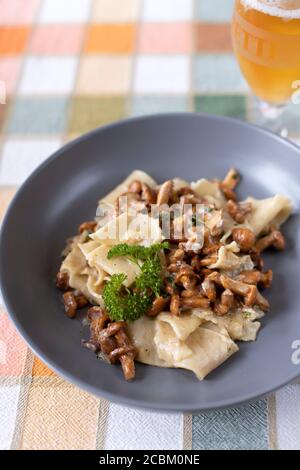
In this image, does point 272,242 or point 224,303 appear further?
point 272,242

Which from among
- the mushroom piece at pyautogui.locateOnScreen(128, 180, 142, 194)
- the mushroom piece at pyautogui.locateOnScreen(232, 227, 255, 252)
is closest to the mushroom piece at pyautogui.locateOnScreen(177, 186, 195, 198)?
the mushroom piece at pyautogui.locateOnScreen(128, 180, 142, 194)

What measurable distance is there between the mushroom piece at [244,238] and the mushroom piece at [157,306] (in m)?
0.64

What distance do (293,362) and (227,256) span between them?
79 centimetres

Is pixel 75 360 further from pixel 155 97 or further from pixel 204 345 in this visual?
pixel 155 97

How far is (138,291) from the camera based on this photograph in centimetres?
371

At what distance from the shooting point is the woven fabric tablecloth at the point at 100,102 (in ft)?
11.4

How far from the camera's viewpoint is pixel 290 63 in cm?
438

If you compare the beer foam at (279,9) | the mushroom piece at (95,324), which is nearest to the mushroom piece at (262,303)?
the mushroom piece at (95,324)

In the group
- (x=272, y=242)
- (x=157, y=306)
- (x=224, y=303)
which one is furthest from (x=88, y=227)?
(x=272, y=242)

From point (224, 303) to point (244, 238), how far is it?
20.2 inches

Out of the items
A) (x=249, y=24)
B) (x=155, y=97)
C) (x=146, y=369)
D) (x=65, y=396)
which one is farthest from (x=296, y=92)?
(x=65, y=396)

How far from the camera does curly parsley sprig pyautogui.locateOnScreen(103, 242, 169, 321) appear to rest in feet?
12.0

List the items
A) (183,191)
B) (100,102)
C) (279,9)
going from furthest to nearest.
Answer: (100,102)
(183,191)
(279,9)

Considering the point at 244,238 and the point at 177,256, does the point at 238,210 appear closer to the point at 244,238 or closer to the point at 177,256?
the point at 244,238
